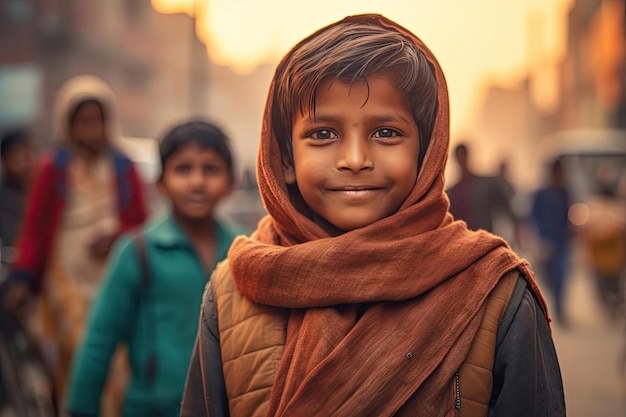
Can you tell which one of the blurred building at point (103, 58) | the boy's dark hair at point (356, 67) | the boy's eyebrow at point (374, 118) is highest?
the blurred building at point (103, 58)

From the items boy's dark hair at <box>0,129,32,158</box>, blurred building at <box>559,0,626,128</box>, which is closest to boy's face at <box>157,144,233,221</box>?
boy's dark hair at <box>0,129,32,158</box>

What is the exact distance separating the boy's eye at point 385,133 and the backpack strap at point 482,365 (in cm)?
37

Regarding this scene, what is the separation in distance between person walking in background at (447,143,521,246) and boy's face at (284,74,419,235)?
5.73 m

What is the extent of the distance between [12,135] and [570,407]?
4853 millimetres

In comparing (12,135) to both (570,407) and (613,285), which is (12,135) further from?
(613,285)

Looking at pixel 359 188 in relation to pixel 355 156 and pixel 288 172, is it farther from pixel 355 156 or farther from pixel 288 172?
pixel 288 172

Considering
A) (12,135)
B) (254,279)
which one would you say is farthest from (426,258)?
(12,135)

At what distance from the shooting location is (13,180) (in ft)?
23.8

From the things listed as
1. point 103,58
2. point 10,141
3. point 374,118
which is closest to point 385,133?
point 374,118

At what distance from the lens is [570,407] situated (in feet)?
21.1

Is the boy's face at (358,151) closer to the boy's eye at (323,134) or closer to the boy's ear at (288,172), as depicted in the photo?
the boy's eye at (323,134)

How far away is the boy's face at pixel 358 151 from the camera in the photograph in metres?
1.82

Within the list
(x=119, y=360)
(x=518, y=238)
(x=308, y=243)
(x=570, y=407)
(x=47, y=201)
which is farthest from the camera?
(x=518, y=238)

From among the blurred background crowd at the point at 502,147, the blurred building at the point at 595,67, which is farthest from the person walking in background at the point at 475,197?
the blurred building at the point at 595,67
